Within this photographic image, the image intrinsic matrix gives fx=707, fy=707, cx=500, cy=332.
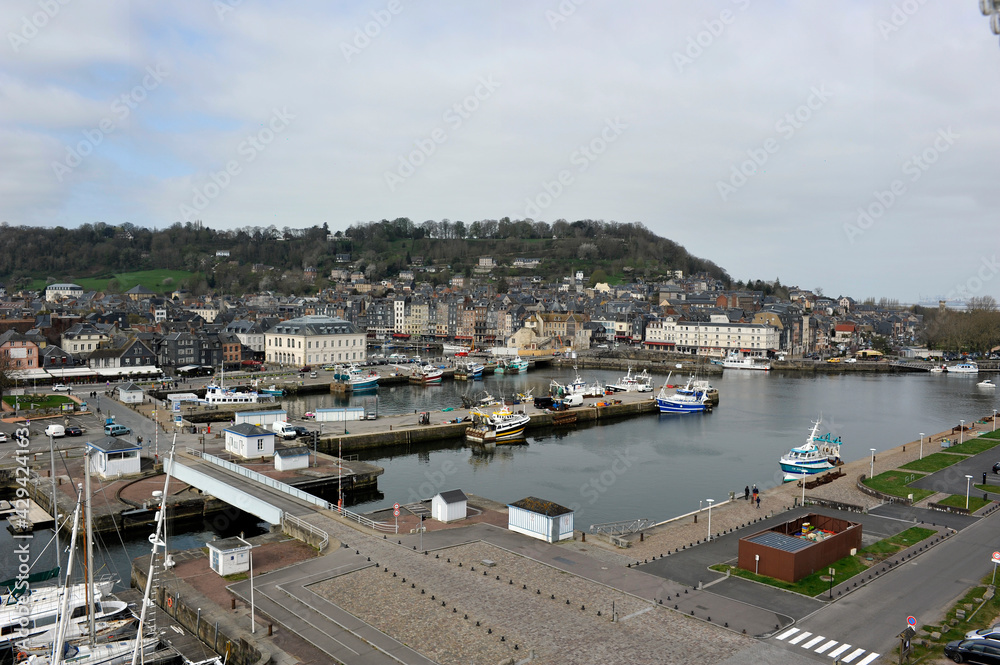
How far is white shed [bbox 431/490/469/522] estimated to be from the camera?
1720 cm

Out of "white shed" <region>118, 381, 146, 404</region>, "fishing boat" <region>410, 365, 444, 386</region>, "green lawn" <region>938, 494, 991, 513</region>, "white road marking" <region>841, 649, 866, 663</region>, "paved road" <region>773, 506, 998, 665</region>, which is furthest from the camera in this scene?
"fishing boat" <region>410, 365, 444, 386</region>

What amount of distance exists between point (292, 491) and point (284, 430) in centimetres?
914

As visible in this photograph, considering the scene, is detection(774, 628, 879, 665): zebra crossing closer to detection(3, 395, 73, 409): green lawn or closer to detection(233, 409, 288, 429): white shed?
detection(233, 409, 288, 429): white shed

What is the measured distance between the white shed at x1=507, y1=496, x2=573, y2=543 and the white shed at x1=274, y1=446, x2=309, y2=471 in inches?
360

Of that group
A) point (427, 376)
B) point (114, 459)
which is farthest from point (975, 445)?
point (427, 376)

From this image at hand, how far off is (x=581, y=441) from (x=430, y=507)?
15673 mm

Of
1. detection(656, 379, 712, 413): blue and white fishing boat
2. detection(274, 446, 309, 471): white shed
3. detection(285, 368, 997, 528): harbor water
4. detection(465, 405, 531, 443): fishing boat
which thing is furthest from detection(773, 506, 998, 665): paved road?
detection(656, 379, 712, 413): blue and white fishing boat

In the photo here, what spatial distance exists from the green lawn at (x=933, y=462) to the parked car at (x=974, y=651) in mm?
13878

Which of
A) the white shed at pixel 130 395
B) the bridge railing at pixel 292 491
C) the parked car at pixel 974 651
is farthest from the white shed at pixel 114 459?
the parked car at pixel 974 651

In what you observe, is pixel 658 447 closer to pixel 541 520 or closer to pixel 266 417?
pixel 266 417

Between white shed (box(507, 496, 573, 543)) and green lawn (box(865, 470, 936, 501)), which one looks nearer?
white shed (box(507, 496, 573, 543))

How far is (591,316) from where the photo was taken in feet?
295

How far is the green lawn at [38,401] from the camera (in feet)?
108

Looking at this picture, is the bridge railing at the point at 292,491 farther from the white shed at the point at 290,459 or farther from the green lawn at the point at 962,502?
the green lawn at the point at 962,502
